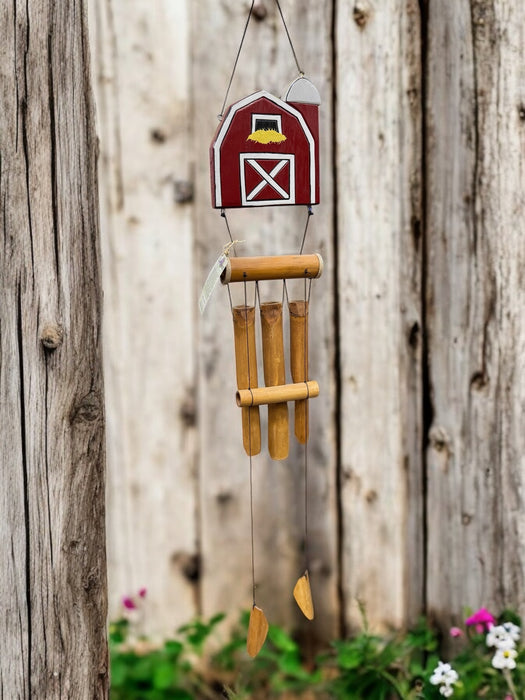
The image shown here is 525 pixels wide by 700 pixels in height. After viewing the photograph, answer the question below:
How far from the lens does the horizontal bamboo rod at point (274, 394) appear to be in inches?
60.1

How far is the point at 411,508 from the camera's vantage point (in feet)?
7.25

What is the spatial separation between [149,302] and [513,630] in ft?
4.10

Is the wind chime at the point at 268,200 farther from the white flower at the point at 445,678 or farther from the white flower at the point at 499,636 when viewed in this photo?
the white flower at the point at 499,636

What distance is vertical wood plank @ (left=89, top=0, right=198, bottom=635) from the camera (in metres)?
2.19

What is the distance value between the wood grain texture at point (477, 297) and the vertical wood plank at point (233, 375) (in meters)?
0.31

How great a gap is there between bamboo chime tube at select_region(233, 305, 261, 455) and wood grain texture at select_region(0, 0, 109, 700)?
0.94ft

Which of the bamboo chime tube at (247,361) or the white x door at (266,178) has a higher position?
the white x door at (266,178)

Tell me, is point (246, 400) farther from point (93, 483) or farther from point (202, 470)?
point (202, 470)

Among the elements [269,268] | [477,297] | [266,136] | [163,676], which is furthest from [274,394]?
[163,676]

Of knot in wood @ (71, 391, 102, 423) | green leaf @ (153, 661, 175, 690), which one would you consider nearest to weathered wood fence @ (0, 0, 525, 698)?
knot in wood @ (71, 391, 102, 423)

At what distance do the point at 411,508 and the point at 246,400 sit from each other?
88 centimetres

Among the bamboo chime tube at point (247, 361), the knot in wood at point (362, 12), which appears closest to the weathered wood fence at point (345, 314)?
the knot in wood at point (362, 12)

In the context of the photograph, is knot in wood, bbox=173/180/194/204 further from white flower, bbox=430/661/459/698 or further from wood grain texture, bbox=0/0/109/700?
white flower, bbox=430/661/459/698

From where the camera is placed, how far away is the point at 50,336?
5.08 ft
